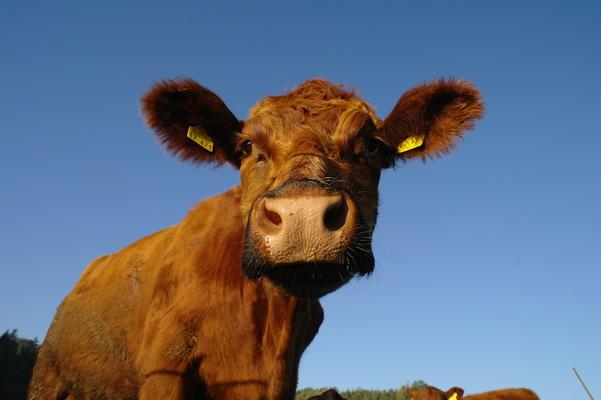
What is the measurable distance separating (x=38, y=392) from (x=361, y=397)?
3284 centimetres

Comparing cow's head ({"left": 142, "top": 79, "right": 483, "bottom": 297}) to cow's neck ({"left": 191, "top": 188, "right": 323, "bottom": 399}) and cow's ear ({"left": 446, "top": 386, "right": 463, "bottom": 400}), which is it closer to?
cow's neck ({"left": 191, "top": 188, "right": 323, "bottom": 399})

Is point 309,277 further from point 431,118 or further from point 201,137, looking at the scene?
point 431,118

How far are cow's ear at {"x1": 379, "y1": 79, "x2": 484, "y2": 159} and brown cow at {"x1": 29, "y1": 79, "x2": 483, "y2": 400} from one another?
1 cm

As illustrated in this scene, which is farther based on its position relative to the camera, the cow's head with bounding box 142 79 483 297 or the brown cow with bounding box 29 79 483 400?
the brown cow with bounding box 29 79 483 400

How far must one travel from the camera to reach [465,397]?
19297mm

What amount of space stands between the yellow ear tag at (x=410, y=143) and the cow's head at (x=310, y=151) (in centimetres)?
1

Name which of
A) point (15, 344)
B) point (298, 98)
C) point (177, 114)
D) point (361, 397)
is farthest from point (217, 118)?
point (15, 344)

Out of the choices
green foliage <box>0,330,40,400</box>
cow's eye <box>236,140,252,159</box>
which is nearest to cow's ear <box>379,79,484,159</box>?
cow's eye <box>236,140,252,159</box>

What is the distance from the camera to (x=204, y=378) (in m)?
4.53

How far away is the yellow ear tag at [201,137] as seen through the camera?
5.59 meters

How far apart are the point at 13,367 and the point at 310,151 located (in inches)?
1743

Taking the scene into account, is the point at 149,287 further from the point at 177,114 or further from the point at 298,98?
the point at 298,98

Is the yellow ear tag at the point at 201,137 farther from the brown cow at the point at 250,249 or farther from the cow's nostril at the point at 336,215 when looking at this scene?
the cow's nostril at the point at 336,215

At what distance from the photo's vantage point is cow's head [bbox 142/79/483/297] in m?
3.49
